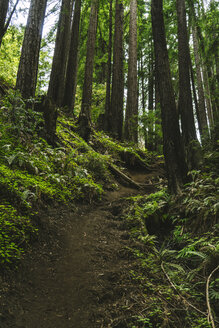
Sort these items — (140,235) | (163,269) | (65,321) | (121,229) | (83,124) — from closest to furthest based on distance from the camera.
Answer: (65,321) → (163,269) → (140,235) → (121,229) → (83,124)

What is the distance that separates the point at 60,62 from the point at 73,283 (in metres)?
11.0

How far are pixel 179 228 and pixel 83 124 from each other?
6.61 meters

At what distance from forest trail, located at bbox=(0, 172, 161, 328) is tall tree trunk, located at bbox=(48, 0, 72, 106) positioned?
26.9 ft

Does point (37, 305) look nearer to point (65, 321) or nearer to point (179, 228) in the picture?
point (65, 321)

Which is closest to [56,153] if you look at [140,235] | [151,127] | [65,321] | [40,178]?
[40,178]

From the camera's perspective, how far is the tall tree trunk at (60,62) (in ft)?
35.7

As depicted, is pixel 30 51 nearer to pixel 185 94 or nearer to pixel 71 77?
pixel 185 94

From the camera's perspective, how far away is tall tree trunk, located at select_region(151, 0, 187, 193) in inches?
221

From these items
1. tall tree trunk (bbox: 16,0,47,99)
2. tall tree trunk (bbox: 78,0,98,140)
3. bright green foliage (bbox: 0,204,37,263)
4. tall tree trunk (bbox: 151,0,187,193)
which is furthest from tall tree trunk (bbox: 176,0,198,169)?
bright green foliage (bbox: 0,204,37,263)

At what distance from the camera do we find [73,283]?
2.60 m

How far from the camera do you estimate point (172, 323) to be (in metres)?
2.10

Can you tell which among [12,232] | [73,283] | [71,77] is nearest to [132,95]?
[71,77]

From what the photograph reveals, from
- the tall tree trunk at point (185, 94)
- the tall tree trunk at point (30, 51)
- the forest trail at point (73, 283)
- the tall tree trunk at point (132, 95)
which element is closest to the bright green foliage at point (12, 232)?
the forest trail at point (73, 283)

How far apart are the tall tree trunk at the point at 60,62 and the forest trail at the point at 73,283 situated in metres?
8.20
